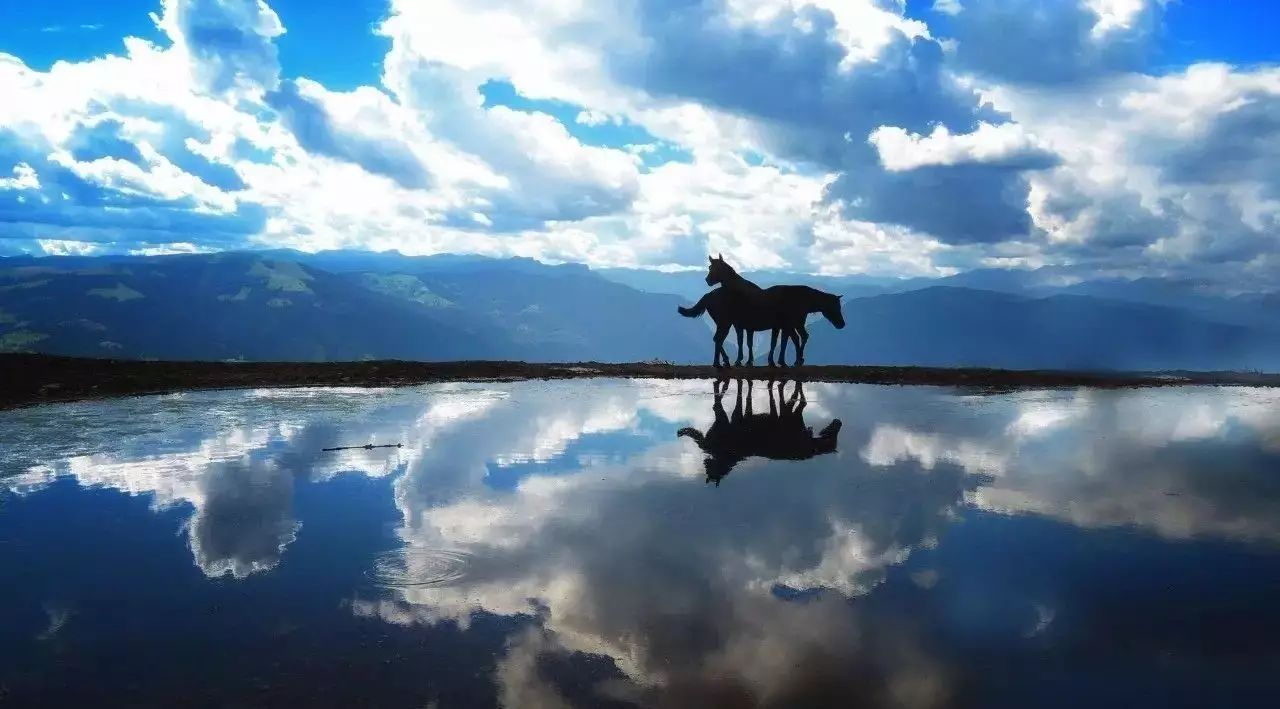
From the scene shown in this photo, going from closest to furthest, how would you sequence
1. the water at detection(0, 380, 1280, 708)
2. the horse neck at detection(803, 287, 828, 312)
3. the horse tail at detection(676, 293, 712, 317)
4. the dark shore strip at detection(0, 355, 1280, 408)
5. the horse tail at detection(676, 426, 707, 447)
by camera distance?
the water at detection(0, 380, 1280, 708)
the horse tail at detection(676, 426, 707, 447)
the dark shore strip at detection(0, 355, 1280, 408)
the horse tail at detection(676, 293, 712, 317)
the horse neck at detection(803, 287, 828, 312)

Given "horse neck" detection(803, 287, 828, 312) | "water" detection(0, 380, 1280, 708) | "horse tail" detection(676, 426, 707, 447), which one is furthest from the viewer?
"horse neck" detection(803, 287, 828, 312)

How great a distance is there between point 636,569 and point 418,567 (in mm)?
2596

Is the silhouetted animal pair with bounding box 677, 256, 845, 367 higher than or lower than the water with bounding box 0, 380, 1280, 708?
higher

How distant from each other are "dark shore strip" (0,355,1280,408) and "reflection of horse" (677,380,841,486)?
37.4ft

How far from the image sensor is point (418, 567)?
8.99 metres

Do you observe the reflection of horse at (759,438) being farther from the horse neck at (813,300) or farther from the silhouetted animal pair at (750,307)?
the horse neck at (813,300)

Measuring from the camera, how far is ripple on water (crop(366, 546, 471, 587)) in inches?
338

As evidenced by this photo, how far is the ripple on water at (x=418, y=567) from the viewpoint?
28.1ft

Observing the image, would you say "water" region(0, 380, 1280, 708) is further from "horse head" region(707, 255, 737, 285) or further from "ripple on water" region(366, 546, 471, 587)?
"horse head" region(707, 255, 737, 285)

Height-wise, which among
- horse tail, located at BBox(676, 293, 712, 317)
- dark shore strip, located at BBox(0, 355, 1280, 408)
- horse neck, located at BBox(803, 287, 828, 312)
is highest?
horse neck, located at BBox(803, 287, 828, 312)

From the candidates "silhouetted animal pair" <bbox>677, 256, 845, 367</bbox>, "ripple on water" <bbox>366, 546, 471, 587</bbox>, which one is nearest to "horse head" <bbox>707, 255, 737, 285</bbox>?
"silhouetted animal pair" <bbox>677, 256, 845, 367</bbox>

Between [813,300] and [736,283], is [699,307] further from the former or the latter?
[813,300]

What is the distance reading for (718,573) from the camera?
886cm

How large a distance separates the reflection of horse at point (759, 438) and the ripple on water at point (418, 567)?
219 inches
